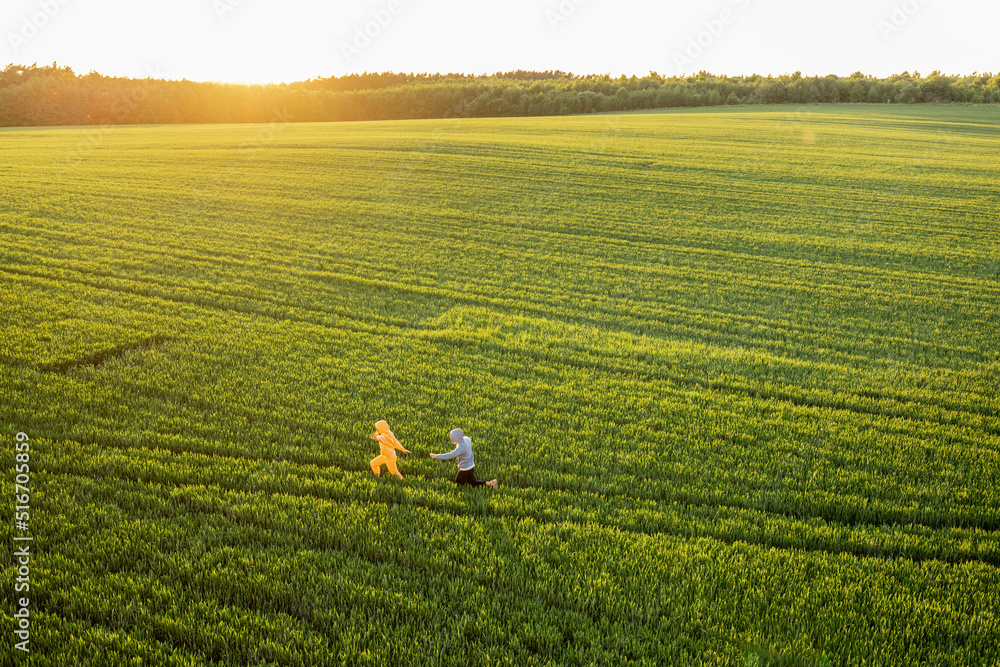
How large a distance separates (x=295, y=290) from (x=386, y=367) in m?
5.76

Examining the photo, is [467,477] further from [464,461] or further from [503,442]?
[503,442]

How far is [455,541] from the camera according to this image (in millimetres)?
6270

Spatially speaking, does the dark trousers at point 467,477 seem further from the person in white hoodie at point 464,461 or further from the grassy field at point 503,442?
the grassy field at point 503,442

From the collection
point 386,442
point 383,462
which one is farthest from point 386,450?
point 383,462

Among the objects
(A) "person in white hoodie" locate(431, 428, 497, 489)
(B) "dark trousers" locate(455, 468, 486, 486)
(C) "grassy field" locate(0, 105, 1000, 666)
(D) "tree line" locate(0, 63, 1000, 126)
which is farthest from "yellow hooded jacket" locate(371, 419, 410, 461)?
(D) "tree line" locate(0, 63, 1000, 126)

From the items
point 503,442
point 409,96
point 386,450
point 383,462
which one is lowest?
point 503,442

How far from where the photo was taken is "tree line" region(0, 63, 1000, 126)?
8288 centimetres

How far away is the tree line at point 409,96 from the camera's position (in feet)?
272

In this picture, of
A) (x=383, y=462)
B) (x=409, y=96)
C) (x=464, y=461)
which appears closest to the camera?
(x=464, y=461)

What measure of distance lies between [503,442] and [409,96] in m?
96.0

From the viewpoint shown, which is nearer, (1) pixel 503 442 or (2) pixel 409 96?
(1) pixel 503 442

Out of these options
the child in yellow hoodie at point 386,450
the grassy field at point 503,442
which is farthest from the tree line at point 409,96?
the child in yellow hoodie at point 386,450

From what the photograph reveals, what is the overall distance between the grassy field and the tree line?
244 feet

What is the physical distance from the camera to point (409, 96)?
9531 centimetres
